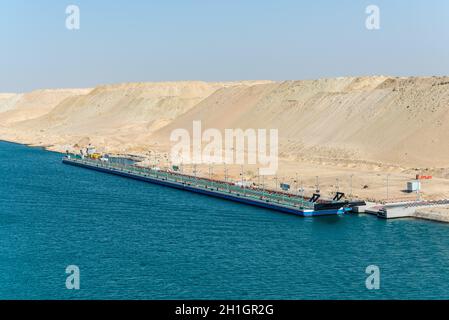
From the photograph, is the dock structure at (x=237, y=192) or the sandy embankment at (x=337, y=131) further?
the sandy embankment at (x=337, y=131)

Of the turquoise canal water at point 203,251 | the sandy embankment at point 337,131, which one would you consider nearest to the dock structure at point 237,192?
the turquoise canal water at point 203,251

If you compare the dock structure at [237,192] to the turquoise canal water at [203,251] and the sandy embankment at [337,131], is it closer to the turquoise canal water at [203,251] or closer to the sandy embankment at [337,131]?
the turquoise canal water at [203,251]

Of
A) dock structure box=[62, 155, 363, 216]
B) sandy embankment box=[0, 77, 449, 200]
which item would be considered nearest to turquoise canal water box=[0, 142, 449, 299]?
dock structure box=[62, 155, 363, 216]

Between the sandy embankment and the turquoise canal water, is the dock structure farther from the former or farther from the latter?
the sandy embankment

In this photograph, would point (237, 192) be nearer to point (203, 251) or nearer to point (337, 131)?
point (203, 251)

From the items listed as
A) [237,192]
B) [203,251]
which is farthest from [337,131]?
[203,251]

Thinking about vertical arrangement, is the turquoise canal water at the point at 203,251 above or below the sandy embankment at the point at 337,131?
below
